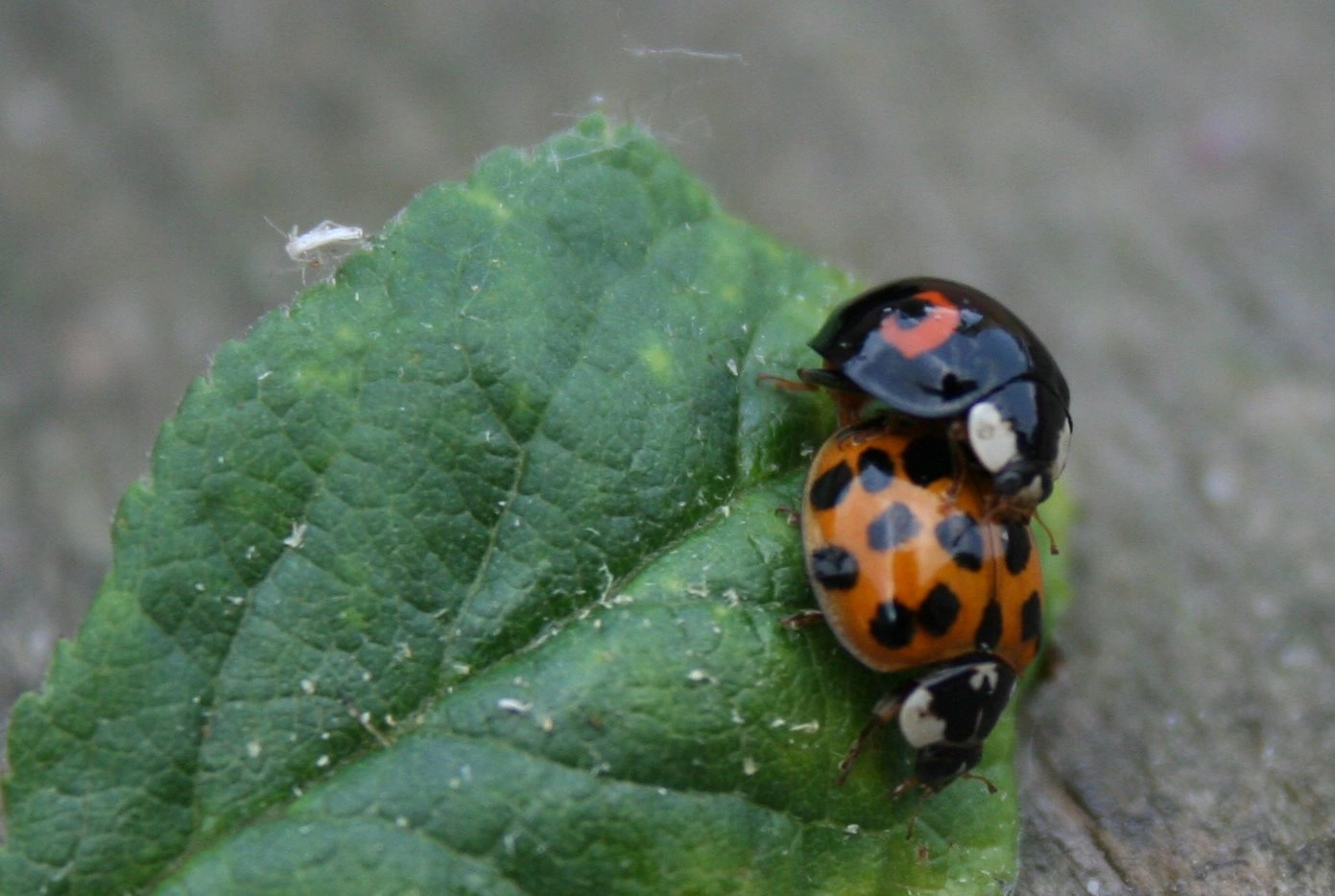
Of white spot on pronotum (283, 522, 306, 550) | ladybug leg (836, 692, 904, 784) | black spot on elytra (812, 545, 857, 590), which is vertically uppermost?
white spot on pronotum (283, 522, 306, 550)

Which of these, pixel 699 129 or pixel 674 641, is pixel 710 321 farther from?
pixel 699 129

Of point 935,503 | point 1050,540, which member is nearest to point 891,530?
point 935,503

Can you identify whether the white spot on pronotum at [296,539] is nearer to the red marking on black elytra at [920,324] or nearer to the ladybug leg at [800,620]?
the ladybug leg at [800,620]

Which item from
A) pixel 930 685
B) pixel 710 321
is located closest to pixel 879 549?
pixel 930 685

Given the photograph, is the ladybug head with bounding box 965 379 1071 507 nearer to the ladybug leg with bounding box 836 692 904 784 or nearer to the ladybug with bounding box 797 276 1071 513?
the ladybug with bounding box 797 276 1071 513

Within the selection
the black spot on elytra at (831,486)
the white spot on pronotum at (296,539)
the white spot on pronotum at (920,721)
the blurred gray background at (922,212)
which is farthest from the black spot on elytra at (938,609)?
the white spot on pronotum at (296,539)

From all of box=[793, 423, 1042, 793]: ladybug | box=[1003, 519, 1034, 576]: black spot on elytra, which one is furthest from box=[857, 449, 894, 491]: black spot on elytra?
box=[1003, 519, 1034, 576]: black spot on elytra

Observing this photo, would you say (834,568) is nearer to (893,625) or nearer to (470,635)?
(893,625)
